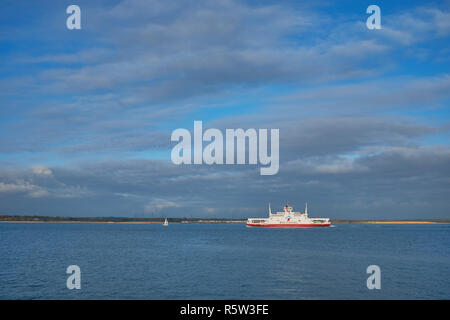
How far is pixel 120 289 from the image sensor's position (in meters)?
40.9

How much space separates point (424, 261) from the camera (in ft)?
219
